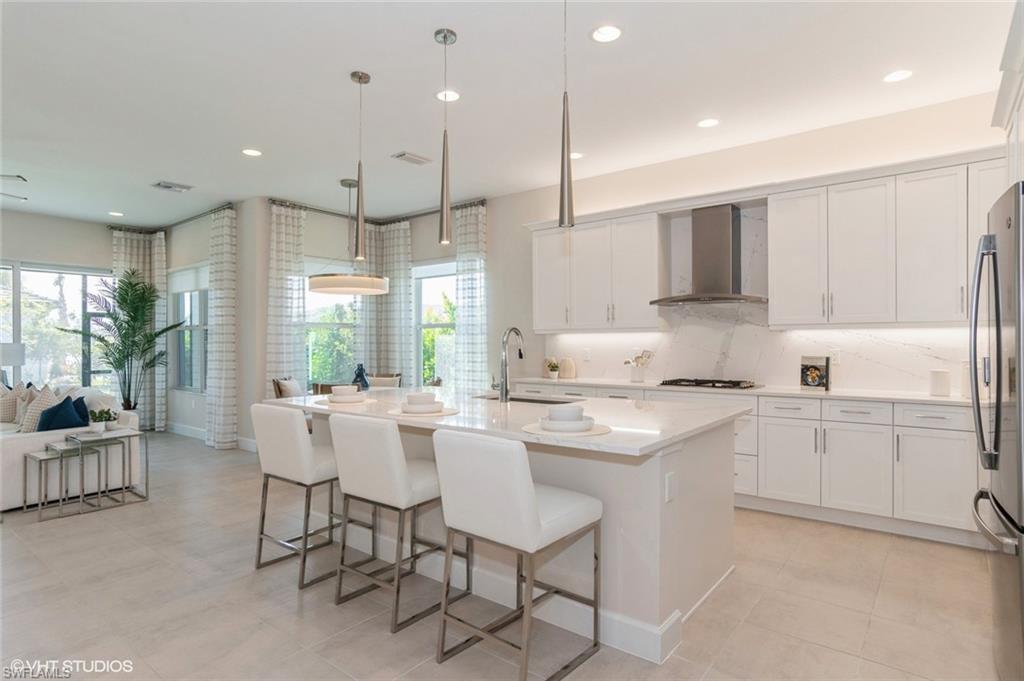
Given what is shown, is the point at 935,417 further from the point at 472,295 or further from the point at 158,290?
the point at 158,290

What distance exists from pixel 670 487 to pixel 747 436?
2.26 meters

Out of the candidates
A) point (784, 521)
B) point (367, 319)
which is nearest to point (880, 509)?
point (784, 521)

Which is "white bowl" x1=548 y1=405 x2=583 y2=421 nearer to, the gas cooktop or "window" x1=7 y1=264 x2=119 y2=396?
the gas cooktop

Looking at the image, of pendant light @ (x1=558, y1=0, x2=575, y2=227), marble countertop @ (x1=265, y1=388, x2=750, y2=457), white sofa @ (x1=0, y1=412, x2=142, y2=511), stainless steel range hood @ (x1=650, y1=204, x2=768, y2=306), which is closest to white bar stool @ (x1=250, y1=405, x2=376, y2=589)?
marble countertop @ (x1=265, y1=388, x2=750, y2=457)

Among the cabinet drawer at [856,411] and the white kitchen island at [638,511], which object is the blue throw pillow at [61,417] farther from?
the cabinet drawer at [856,411]

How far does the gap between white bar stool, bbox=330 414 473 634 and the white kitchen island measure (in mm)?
201

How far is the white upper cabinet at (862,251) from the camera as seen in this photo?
12.7ft

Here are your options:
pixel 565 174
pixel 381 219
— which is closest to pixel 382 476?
pixel 565 174

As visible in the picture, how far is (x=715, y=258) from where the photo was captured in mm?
4660

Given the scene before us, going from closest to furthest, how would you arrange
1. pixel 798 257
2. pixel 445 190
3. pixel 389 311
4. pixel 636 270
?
1. pixel 445 190
2. pixel 798 257
3. pixel 636 270
4. pixel 389 311

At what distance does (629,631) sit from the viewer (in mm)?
2355

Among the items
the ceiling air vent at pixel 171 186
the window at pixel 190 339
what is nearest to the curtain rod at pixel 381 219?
the ceiling air vent at pixel 171 186

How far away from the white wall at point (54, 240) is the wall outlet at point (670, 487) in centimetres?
833

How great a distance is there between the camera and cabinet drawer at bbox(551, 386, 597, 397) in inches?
203
